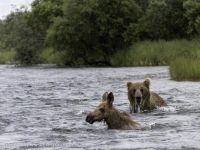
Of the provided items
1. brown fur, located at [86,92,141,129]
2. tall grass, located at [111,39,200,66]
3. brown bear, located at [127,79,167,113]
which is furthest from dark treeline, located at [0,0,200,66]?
brown fur, located at [86,92,141,129]

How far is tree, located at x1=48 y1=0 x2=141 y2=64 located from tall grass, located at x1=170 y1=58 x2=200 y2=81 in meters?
37.1

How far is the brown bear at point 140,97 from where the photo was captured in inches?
762

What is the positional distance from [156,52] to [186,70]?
29.3 meters

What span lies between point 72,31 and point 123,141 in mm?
59813

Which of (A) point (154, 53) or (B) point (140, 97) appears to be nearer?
(B) point (140, 97)

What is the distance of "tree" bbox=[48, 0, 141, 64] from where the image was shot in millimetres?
74375

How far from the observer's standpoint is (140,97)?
1958cm

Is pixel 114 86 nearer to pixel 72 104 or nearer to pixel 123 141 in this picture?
pixel 72 104

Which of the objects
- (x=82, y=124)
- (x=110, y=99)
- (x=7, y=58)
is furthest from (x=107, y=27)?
(x=110, y=99)

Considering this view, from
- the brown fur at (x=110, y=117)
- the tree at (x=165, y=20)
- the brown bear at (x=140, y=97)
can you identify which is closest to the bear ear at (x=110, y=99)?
the brown fur at (x=110, y=117)

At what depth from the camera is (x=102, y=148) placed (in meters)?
14.0

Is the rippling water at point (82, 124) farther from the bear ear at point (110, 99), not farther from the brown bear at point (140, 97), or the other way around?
the bear ear at point (110, 99)

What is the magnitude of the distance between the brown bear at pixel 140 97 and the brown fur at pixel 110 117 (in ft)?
8.63

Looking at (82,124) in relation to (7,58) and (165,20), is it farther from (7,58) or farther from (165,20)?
(7,58)
